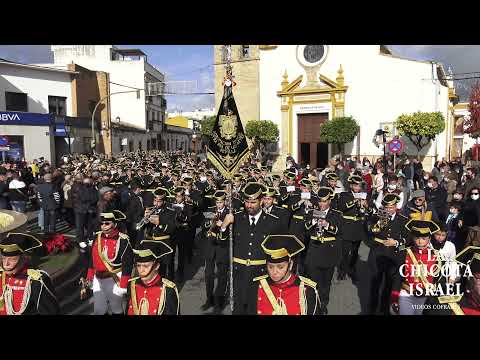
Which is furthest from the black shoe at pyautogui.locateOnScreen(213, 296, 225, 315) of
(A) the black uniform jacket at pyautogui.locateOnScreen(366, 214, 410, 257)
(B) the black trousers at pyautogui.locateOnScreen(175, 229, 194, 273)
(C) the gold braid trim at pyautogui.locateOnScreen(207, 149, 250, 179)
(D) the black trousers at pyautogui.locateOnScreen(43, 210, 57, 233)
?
(D) the black trousers at pyautogui.locateOnScreen(43, 210, 57, 233)

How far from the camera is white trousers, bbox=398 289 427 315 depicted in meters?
4.89

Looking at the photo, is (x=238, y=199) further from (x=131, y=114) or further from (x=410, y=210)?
(x=131, y=114)

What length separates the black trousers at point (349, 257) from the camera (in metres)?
7.94

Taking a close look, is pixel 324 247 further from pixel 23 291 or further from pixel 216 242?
pixel 23 291

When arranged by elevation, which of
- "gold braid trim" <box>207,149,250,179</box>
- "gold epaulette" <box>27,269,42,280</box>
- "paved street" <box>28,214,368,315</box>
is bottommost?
"paved street" <box>28,214,368,315</box>

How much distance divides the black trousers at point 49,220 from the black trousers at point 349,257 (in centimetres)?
794

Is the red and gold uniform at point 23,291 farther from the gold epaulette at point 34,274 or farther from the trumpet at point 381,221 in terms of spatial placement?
the trumpet at point 381,221

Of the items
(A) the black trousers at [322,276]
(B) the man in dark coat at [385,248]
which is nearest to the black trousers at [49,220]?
(A) the black trousers at [322,276]

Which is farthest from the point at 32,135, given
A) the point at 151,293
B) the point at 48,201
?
the point at 151,293

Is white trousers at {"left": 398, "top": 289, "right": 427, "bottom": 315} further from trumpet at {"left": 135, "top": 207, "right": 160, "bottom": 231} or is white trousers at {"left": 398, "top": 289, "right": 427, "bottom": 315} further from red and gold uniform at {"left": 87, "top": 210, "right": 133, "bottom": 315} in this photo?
trumpet at {"left": 135, "top": 207, "right": 160, "bottom": 231}

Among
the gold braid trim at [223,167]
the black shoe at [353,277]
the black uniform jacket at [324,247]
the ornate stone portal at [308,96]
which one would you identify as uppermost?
the ornate stone portal at [308,96]

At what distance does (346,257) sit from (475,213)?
302cm

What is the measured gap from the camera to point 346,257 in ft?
26.8

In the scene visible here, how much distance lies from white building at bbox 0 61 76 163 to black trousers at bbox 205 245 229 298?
23.4 meters
